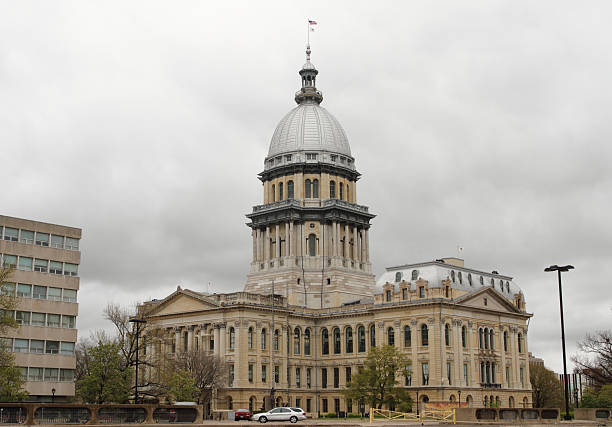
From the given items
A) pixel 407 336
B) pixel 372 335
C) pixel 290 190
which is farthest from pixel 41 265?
pixel 290 190

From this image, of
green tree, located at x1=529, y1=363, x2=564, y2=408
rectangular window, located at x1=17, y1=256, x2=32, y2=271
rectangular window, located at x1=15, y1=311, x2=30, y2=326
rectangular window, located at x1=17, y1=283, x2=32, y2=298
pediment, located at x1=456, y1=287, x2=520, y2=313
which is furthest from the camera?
green tree, located at x1=529, y1=363, x2=564, y2=408

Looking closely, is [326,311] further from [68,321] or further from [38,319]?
[38,319]

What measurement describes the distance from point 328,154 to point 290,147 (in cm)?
637

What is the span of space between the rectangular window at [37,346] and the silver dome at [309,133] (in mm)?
65272

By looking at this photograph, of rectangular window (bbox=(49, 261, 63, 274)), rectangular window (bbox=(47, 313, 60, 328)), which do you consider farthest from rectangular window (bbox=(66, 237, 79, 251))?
rectangular window (bbox=(47, 313, 60, 328))

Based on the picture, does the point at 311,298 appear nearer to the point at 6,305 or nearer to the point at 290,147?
the point at 290,147

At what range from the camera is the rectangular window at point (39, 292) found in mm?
82250

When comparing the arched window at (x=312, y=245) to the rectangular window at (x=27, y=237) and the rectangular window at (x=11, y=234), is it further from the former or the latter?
the rectangular window at (x=11, y=234)

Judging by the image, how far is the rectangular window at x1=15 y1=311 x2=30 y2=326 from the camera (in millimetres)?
80625

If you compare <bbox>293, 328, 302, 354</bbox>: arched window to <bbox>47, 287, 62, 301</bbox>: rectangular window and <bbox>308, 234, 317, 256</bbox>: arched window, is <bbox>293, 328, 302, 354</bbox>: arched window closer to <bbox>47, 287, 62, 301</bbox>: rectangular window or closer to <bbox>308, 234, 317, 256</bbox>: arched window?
<bbox>308, 234, 317, 256</bbox>: arched window

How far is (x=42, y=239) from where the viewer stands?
83812 mm

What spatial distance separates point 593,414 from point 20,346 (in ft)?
177

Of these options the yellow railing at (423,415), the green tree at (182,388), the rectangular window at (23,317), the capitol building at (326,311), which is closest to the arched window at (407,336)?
the capitol building at (326,311)

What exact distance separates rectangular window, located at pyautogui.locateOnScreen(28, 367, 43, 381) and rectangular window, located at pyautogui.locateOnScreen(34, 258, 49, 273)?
9.23m
